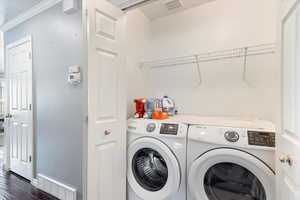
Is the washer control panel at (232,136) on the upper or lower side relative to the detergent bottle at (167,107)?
lower

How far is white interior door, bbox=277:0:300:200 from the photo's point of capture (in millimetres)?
715

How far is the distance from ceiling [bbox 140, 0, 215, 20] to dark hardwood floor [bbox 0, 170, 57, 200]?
8.44 ft

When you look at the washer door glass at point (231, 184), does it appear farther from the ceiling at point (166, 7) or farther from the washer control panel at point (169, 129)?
the ceiling at point (166, 7)

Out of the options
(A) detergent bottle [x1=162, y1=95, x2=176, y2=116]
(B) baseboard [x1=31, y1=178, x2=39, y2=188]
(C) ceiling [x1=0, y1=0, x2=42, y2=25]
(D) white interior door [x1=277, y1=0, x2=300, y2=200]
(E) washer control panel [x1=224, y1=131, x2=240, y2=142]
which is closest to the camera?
(D) white interior door [x1=277, y1=0, x2=300, y2=200]

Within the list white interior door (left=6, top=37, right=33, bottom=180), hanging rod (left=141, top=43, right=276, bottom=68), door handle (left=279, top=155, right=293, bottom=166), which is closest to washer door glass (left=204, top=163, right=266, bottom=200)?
door handle (left=279, top=155, right=293, bottom=166)

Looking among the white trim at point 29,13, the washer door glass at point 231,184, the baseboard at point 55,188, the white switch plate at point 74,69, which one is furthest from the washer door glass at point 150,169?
the white trim at point 29,13

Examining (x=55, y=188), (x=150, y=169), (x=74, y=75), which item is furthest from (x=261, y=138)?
(x=55, y=188)

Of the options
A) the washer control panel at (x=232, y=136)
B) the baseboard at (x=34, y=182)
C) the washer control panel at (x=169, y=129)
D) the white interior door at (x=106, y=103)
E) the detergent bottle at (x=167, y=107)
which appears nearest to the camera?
the washer control panel at (x=232, y=136)

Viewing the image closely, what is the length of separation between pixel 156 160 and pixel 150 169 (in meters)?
0.12

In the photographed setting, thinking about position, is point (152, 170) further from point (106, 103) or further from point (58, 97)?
point (58, 97)

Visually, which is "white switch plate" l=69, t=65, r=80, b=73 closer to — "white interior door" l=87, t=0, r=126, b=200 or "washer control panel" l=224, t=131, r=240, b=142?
"white interior door" l=87, t=0, r=126, b=200

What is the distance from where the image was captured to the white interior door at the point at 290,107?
71cm

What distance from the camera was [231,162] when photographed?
47.6 inches

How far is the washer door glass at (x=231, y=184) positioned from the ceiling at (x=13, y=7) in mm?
2611
